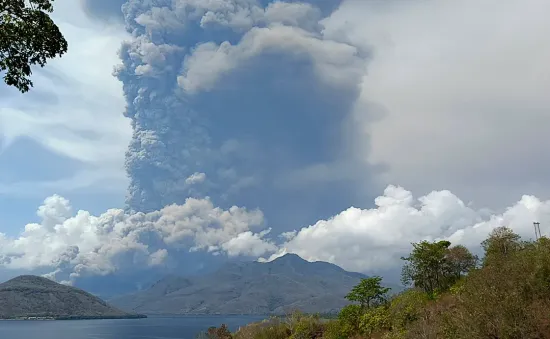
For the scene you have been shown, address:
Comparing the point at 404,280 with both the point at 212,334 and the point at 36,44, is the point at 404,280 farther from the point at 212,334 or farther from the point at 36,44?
the point at 36,44

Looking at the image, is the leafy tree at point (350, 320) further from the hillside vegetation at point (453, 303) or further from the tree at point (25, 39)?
the tree at point (25, 39)

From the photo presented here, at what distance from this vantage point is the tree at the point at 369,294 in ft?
283

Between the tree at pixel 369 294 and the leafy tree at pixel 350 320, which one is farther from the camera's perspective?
the tree at pixel 369 294

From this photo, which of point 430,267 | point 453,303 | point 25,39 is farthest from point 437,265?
point 25,39

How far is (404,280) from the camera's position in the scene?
317ft

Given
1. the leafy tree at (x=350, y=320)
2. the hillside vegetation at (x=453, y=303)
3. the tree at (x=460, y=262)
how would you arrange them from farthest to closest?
the tree at (x=460, y=262) → the leafy tree at (x=350, y=320) → the hillside vegetation at (x=453, y=303)

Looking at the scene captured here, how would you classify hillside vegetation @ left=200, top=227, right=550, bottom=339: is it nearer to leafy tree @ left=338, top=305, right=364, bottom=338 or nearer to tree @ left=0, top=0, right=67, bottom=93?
leafy tree @ left=338, top=305, right=364, bottom=338

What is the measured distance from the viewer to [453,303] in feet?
202

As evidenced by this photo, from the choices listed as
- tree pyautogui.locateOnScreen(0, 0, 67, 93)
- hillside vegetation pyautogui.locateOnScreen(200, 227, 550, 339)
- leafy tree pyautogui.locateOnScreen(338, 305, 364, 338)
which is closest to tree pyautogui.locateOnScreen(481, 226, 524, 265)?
hillside vegetation pyautogui.locateOnScreen(200, 227, 550, 339)

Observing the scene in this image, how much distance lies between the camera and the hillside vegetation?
3469cm

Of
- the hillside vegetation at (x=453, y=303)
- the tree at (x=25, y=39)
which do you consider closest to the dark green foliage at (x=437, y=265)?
the hillside vegetation at (x=453, y=303)

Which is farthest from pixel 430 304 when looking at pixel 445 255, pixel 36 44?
pixel 36 44

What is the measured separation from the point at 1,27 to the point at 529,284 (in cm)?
4777

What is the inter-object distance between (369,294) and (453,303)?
85.8ft
